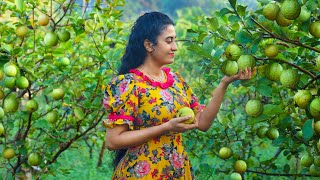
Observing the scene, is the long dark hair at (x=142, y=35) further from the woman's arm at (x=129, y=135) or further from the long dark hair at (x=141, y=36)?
the woman's arm at (x=129, y=135)

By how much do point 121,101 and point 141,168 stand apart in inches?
9.9

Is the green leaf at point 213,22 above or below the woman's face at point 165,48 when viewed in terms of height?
above

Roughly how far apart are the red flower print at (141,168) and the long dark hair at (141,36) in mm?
160

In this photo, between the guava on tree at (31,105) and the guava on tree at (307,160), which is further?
the guava on tree at (31,105)

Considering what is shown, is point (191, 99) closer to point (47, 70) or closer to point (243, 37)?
point (243, 37)

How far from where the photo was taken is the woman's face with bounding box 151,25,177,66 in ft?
6.69

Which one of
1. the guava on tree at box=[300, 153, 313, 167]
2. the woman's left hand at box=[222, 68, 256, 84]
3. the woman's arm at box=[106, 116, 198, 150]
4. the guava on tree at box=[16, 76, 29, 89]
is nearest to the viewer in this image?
the woman's left hand at box=[222, 68, 256, 84]

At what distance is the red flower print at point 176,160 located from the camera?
2053 mm

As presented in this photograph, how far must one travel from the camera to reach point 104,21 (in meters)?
2.73

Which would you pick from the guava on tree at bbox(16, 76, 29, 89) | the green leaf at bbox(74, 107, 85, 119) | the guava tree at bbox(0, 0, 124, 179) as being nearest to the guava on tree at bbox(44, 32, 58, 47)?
the guava tree at bbox(0, 0, 124, 179)

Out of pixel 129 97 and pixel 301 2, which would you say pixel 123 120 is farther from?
pixel 301 2

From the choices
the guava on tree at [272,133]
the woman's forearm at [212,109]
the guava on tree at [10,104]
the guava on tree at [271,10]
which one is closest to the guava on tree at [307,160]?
the guava on tree at [272,133]

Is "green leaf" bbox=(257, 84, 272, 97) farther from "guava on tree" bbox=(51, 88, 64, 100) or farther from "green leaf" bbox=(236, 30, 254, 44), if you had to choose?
"guava on tree" bbox=(51, 88, 64, 100)

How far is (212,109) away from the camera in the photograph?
6.82 feet
